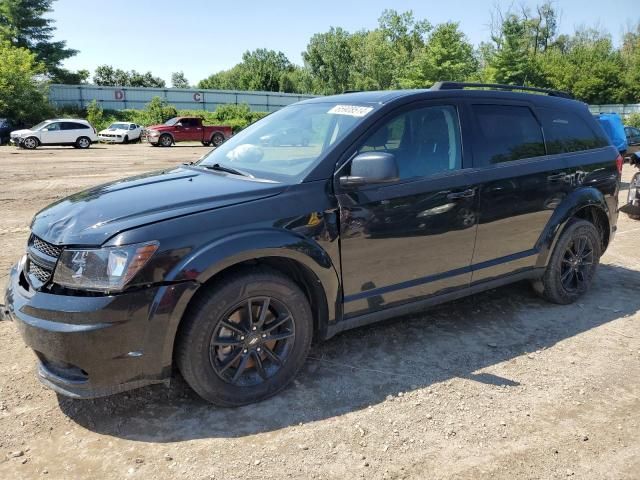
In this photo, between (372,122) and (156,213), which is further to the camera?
(372,122)

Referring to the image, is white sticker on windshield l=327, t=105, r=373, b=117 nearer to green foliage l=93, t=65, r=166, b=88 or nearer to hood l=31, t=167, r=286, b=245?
hood l=31, t=167, r=286, b=245

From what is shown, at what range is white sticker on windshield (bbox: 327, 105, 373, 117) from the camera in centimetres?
356

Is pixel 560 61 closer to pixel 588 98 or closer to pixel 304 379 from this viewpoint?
pixel 588 98

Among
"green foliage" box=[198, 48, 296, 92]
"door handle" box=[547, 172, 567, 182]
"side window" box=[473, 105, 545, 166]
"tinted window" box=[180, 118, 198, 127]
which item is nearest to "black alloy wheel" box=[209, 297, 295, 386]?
"side window" box=[473, 105, 545, 166]

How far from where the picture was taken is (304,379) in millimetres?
3402

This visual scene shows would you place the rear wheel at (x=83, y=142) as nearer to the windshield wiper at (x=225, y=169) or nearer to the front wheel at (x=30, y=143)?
the front wheel at (x=30, y=143)

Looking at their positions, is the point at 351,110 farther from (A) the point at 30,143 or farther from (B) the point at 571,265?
(A) the point at 30,143

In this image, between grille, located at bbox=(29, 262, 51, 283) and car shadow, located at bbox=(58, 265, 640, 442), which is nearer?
grille, located at bbox=(29, 262, 51, 283)

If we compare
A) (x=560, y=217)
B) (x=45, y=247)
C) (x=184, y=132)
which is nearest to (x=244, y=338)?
(x=45, y=247)

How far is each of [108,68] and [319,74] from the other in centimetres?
3752

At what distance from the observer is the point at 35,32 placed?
50625mm

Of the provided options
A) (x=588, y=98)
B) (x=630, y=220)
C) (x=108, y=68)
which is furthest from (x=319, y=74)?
(x=630, y=220)

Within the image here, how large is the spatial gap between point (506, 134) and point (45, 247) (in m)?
3.37

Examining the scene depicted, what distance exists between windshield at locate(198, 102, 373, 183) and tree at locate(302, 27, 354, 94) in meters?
82.5
